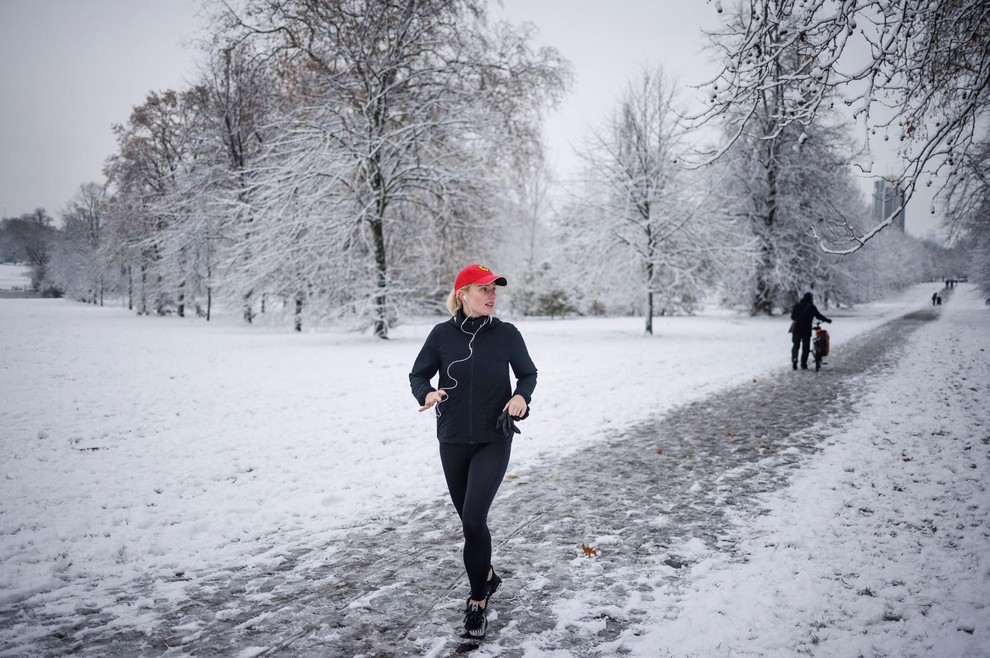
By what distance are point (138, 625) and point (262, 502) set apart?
1.86 metres

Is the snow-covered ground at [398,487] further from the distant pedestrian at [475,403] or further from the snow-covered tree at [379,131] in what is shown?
the snow-covered tree at [379,131]

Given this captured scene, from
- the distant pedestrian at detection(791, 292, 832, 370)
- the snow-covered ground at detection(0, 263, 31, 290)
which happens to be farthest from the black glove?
the snow-covered ground at detection(0, 263, 31, 290)

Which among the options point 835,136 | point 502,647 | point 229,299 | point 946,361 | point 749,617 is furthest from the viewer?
point 835,136

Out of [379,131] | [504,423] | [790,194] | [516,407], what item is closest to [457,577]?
[504,423]

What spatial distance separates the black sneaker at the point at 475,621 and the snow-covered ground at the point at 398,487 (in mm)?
825

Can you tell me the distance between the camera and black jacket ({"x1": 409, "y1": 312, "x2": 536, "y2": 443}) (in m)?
2.93

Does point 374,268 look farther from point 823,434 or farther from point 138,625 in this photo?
point 138,625

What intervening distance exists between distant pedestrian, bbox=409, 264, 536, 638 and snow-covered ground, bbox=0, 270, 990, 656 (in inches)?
38.5

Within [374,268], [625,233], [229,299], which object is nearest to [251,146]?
[229,299]

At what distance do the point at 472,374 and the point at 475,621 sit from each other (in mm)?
1340

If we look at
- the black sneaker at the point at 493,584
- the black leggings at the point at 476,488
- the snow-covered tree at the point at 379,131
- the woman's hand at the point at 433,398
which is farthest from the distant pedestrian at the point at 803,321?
the woman's hand at the point at 433,398

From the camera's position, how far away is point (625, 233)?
2097 cm

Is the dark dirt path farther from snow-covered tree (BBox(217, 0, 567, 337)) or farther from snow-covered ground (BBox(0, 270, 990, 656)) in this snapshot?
snow-covered tree (BBox(217, 0, 567, 337))

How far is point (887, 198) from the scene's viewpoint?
5.27 meters
